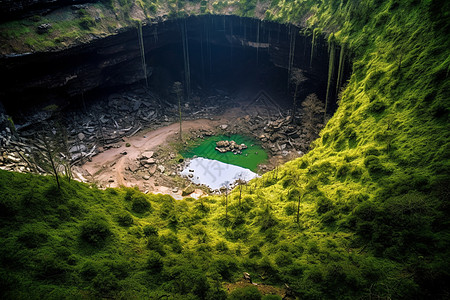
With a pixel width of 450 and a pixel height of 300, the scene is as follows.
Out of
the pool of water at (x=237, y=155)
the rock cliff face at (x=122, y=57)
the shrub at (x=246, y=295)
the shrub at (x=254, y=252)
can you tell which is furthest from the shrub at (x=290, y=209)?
the rock cliff face at (x=122, y=57)

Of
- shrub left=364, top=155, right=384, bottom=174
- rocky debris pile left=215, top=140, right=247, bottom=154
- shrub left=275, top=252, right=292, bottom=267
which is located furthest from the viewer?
rocky debris pile left=215, top=140, right=247, bottom=154

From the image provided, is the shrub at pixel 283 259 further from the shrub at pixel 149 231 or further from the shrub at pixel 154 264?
the shrub at pixel 149 231

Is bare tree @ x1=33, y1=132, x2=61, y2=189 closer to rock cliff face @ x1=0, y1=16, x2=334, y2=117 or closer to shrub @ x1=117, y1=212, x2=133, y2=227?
shrub @ x1=117, y1=212, x2=133, y2=227

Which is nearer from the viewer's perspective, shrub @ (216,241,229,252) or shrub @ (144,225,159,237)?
shrub @ (144,225,159,237)

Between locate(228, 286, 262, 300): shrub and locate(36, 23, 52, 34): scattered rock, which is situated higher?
locate(36, 23, 52, 34): scattered rock

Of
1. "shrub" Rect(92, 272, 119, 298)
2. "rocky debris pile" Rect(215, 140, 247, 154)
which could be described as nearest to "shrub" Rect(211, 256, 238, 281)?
"shrub" Rect(92, 272, 119, 298)

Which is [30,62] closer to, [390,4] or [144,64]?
[144,64]

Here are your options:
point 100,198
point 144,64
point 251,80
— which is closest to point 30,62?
point 144,64
